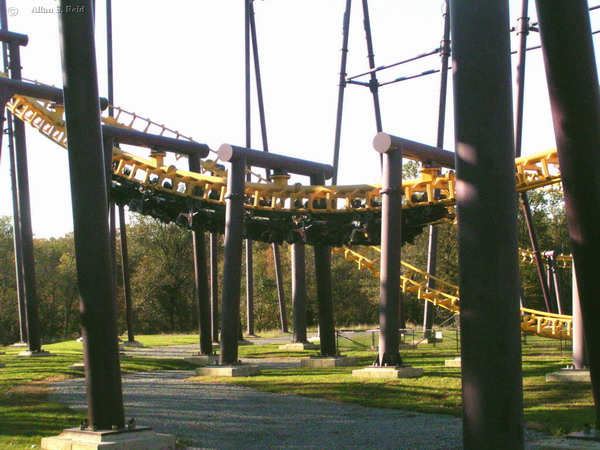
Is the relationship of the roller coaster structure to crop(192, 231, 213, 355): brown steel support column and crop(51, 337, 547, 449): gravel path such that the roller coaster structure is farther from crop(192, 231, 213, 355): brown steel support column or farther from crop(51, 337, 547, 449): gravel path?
crop(192, 231, 213, 355): brown steel support column

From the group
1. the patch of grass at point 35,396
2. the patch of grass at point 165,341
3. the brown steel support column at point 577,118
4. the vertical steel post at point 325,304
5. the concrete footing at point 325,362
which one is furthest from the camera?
the patch of grass at point 165,341

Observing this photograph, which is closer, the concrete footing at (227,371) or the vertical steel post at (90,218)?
the vertical steel post at (90,218)

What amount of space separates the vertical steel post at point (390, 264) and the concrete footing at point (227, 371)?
7.45ft

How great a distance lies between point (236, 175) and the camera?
13.5 metres

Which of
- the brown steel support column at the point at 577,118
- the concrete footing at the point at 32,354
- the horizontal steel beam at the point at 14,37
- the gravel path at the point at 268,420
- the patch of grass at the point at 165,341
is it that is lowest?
the patch of grass at the point at 165,341

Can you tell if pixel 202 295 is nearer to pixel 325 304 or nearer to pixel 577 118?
pixel 325 304

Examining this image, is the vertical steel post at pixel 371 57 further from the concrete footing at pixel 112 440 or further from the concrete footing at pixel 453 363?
the concrete footing at pixel 112 440

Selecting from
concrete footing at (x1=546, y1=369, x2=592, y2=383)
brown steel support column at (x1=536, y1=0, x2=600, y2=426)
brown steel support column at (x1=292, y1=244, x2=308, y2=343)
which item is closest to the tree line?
brown steel support column at (x1=292, y1=244, x2=308, y2=343)

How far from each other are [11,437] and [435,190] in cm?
977

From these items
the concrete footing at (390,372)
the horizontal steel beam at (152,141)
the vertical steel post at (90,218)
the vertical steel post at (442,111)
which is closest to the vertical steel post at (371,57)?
the vertical steel post at (442,111)

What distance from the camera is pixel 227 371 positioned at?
1281 centimetres

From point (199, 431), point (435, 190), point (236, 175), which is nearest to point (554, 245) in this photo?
point (435, 190)

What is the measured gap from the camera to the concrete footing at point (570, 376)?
421 inches

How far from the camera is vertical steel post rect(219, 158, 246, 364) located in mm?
13102
